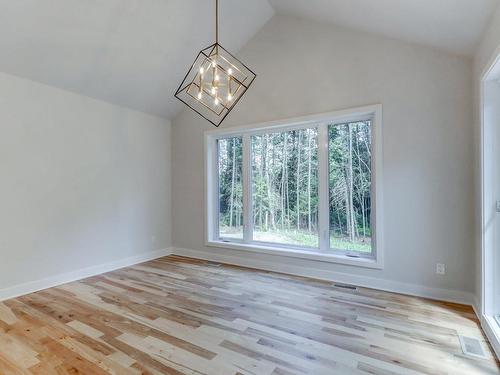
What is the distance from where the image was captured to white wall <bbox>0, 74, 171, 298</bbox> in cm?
312

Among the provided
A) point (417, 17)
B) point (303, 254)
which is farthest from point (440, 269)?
point (417, 17)

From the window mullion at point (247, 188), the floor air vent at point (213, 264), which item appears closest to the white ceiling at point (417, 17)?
the window mullion at point (247, 188)

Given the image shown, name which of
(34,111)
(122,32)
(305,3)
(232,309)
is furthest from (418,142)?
(34,111)

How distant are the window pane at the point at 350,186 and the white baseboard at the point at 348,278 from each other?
374 mm

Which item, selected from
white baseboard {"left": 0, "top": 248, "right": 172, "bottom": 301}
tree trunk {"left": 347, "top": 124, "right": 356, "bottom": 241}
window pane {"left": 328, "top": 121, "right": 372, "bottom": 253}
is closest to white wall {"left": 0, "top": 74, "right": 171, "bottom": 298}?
white baseboard {"left": 0, "top": 248, "right": 172, "bottom": 301}

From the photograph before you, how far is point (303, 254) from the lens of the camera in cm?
374

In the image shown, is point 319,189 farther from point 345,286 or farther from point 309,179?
point 345,286

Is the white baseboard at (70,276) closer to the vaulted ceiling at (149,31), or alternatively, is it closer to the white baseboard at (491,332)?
the vaulted ceiling at (149,31)

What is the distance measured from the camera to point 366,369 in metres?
1.83

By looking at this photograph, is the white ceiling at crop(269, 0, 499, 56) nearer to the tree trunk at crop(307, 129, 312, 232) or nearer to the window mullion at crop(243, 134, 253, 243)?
the tree trunk at crop(307, 129, 312, 232)

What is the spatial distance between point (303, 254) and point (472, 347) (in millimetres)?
1943

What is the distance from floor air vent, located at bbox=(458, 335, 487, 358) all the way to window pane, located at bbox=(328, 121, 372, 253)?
135cm

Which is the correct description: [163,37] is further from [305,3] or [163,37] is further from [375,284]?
[375,284]

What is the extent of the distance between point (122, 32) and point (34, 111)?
56.4 inches
